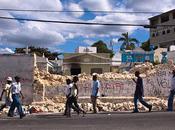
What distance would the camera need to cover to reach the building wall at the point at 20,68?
2403 cm

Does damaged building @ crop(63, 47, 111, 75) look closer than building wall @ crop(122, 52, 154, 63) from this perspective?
No

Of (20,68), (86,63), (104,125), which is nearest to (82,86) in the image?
(20,68)

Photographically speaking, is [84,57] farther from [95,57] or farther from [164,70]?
[164,70]

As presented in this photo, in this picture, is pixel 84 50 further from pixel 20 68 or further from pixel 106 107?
pixel 106 107

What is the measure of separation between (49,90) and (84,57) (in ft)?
109

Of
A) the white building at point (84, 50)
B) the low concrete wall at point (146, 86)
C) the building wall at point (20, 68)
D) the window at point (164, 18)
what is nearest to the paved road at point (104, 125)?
the building wall at point (20, 68)

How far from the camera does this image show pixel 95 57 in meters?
58.4

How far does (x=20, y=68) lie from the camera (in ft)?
78.9

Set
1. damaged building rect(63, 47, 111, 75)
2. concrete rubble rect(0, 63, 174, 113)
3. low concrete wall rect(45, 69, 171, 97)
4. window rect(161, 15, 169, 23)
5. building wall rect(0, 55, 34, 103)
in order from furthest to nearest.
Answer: window rect(161, 15, 169, 23), damaged building rect(63, 47, 111, 75), low concrete wall rect(45, 69, 171, 97), building wall rect(0, 55, 34, 103), concrete rubble rect(0, 63, 174, 113)

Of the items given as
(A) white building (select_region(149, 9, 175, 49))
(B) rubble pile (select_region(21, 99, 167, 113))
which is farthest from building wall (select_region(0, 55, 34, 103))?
(A) white building (select_region(149, 9, 175, 49))

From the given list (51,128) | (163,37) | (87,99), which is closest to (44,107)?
(87,99)

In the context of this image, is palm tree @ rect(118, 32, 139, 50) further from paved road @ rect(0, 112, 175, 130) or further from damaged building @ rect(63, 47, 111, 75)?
paved road @ rect(0, 112, 175, 130)

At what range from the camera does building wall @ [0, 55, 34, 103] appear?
24033 millimetres

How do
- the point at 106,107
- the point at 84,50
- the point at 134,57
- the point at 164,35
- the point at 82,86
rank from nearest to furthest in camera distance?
the point at 106,107 < the point at 82,86 < the point at 134,57 < the point at 84,50 < the point at 164,35
